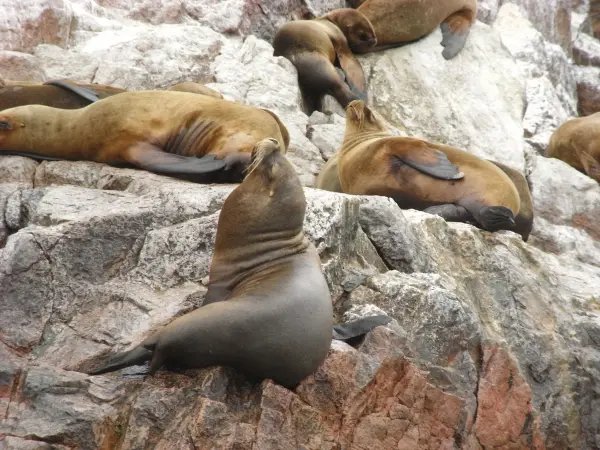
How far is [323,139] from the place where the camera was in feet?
31.1

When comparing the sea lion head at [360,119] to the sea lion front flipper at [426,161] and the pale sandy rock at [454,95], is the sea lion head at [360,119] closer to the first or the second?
the sea lion front flipper at [426,161]

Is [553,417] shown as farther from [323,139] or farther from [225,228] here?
[323,139]

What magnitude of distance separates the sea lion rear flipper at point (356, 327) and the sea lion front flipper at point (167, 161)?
1.84m

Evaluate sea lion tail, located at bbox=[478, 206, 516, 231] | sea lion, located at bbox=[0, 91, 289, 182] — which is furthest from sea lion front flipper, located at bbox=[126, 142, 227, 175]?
sea lion tail, located at bbox=[478, 206, 516, 231]

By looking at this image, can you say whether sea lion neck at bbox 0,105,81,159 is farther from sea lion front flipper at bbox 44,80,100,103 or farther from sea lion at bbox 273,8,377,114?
sea lion at bbox 273,8,377,114

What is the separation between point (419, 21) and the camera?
39.3 ft

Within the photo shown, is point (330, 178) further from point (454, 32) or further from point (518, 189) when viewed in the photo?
point (454, 32)

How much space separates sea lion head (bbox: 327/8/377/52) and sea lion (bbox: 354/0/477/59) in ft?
0.26

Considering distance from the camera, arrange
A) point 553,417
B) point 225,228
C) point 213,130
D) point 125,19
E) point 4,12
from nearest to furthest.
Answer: point 225,228 → point 553,417 → point 213,130 → point 4,12 → point 125,19

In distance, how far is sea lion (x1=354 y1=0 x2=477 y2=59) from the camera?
11.8 m

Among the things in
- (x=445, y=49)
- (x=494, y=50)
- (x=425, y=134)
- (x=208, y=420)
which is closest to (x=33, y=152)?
(x=208, y=420)

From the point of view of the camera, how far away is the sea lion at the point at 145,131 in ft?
22.6

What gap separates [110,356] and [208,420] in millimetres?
780

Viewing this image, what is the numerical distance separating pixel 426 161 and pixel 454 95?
3.55m
